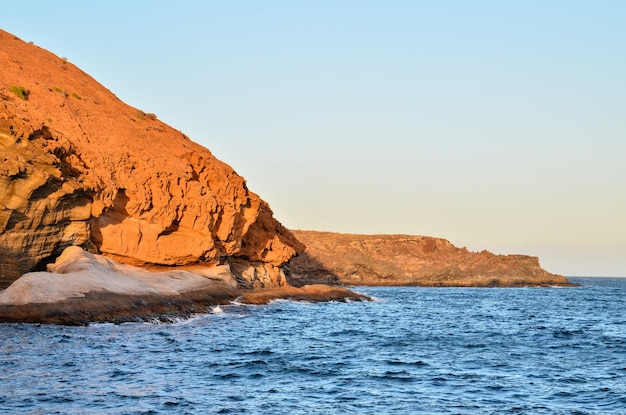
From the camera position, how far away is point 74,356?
2478 cm

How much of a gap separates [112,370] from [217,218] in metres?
31.9

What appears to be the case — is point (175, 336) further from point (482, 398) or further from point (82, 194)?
point (482, 398)

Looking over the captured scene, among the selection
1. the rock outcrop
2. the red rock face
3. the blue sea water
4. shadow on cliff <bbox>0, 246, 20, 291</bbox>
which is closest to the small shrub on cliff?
the red rock face

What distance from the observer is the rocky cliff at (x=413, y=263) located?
13475cm

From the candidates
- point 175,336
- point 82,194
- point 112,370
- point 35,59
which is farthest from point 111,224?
point 112,370

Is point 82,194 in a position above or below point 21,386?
above

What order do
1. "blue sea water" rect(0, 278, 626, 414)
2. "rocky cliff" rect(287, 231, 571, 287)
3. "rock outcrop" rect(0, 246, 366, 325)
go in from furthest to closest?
"rocky cliff" rect(287, 231, 571, 287)
"rock outcrop" rect(0, 246, 366, 325)
"blue sea water" rect(0, 278, 626, 414)

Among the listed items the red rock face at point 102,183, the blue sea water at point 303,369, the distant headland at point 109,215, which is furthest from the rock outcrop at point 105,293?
the red rock face at point 102,183

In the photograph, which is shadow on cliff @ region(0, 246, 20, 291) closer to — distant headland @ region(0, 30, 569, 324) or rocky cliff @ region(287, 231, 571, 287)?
distant headland @ region(0, 30, 569, 324)

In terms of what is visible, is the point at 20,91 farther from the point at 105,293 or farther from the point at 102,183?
the point at 105,293

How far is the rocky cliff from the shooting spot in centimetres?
13475

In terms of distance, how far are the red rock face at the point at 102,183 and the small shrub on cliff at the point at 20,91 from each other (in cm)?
8

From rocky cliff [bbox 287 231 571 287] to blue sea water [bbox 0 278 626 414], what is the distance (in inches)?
3534

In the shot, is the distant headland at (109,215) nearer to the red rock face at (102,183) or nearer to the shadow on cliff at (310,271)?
the red rock face at (102,183)
